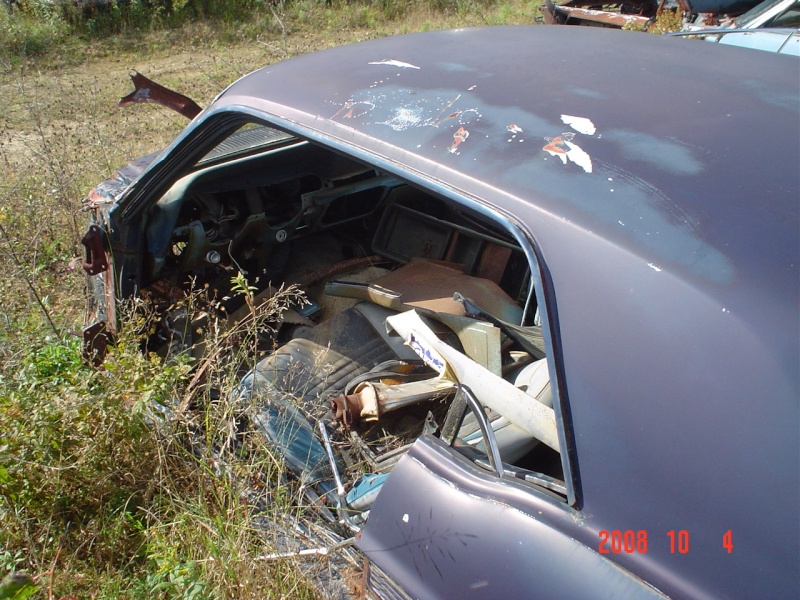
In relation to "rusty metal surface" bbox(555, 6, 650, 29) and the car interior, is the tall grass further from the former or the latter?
"rusty metal surface" bbox(555, 6, 650, 29)

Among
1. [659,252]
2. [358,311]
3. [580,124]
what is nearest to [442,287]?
[358,311]

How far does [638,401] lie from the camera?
1.07m

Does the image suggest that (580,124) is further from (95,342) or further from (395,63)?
(95,342)

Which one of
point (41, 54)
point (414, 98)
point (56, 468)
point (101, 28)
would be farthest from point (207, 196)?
point (101, 28)

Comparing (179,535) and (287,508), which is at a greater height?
(287,508)

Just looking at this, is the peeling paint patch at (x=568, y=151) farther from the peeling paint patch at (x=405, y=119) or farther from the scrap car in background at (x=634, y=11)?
the scrap car in background at (x=634, y=11)

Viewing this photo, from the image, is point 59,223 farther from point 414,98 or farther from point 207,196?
point 414,98

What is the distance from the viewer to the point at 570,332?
1139 millimetres

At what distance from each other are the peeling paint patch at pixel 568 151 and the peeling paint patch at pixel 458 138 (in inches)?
6.9

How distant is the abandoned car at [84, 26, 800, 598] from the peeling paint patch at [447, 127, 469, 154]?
0.02 meters

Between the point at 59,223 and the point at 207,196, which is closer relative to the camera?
the point at 207,196

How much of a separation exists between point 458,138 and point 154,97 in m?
1.44

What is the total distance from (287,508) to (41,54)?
9.07 m
